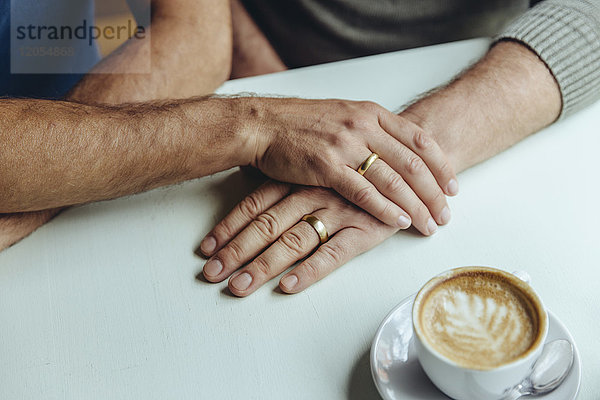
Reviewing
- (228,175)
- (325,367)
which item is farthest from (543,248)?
(228,175)

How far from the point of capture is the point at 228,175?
952 mm

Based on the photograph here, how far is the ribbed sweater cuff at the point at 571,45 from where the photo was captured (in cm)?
98

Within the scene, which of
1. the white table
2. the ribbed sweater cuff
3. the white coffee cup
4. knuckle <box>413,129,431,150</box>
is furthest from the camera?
the ribbed sweater cuff

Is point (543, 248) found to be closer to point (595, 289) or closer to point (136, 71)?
point (595, 289)

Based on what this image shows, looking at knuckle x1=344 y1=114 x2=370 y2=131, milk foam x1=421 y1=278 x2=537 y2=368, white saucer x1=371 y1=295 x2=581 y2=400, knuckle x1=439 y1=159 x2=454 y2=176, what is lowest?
white saucer x1=371 y1=295 x2=581 y2=400

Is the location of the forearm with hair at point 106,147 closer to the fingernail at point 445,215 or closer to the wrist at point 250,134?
the wrist at point 250,134

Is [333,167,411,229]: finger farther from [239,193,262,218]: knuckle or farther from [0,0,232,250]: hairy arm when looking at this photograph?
[0,0,232,250]: hairy arm

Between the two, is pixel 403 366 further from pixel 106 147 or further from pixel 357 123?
pixel 106 147

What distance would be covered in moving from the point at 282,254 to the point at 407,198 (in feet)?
0.65

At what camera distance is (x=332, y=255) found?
30.6 inches

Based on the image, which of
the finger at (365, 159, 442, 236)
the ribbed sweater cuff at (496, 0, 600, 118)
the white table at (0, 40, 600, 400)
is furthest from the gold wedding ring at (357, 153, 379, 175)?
the ribbed sweater cuff at (496, 0, 600, 118)

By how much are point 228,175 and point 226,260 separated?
20cm

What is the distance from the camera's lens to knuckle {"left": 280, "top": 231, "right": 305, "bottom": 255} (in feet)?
2.61

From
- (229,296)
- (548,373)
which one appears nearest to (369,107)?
(229,296)
